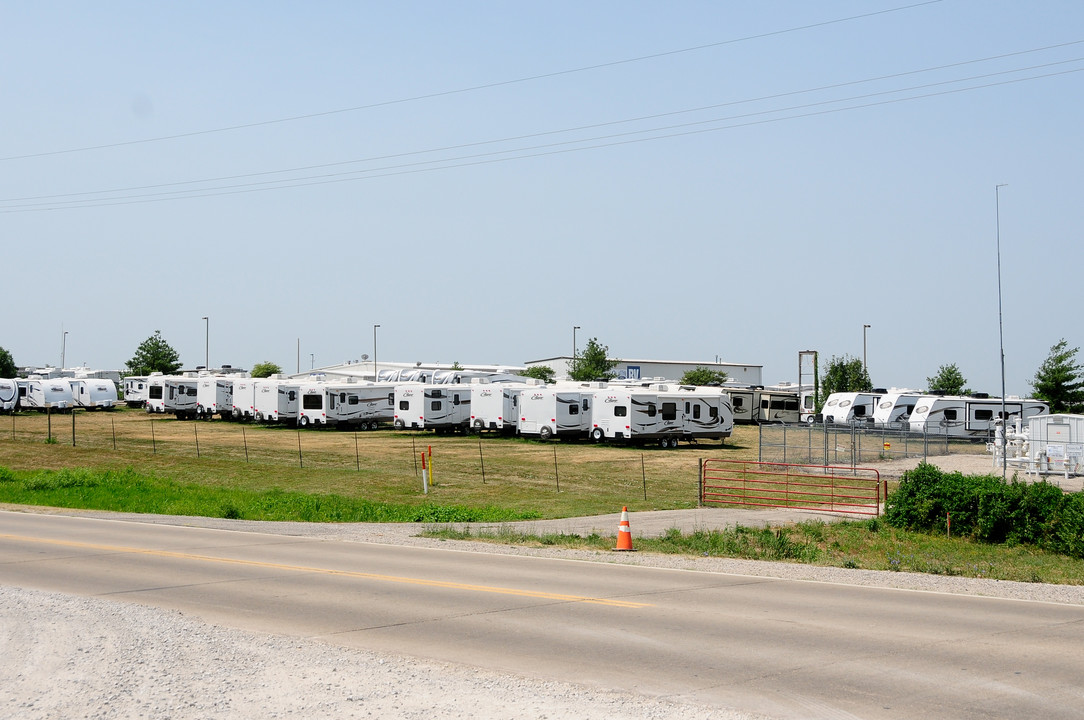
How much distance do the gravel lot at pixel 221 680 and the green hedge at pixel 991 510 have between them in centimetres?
1557

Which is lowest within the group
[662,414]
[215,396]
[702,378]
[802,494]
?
[802,494]

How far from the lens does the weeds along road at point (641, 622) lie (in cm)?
777

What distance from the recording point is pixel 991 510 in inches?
824

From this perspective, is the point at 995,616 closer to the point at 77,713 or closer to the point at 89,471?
the point at 77,713

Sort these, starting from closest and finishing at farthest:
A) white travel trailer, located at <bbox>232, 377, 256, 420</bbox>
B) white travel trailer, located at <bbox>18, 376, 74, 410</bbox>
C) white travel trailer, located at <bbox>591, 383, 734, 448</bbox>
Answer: white travel trailer, located at <bbox>591, 383, 734, 448</bbox>
white travel trailer, located at <bbox>232, 377, 256, 420</bbox>
white travel trailer, located at <bbox>18, 376, 74, 410</bbox>

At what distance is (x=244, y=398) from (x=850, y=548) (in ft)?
172

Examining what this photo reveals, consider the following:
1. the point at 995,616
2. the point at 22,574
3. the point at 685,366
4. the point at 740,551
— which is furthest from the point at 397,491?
the point at 685,366

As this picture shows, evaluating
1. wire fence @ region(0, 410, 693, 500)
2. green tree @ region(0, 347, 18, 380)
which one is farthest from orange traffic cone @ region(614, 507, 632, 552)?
green tree @ region(0, 347, 18, 380)

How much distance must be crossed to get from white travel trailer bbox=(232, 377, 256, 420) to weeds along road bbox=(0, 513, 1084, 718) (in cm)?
4949

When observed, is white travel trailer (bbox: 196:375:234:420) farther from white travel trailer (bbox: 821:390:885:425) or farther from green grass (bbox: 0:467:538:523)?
white travel trailer (bbox: 821:390:885:425)

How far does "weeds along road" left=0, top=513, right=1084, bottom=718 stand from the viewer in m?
7.77

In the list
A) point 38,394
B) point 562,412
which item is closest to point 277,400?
point 562,412

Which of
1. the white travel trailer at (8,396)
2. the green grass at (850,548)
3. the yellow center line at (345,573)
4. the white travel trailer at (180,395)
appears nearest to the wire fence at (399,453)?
the white travel trailer at (180,395)

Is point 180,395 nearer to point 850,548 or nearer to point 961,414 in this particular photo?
point 961,414
